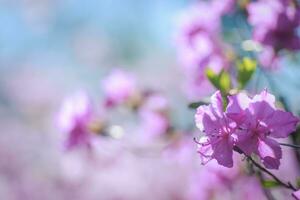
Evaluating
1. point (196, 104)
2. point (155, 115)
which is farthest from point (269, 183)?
point (155, 115)

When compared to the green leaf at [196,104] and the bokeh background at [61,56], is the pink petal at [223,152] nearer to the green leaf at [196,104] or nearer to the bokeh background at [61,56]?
the green leaf at [196,104]

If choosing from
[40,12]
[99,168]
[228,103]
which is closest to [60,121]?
[228,103]

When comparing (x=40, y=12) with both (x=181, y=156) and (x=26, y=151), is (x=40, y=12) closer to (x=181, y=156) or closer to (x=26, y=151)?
(x=26, y=151)

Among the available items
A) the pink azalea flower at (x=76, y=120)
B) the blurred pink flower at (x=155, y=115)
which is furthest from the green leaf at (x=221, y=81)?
the blurred pink flower at (x=155, y=115)

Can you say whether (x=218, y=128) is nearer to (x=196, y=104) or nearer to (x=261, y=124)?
(x=261, y=124)

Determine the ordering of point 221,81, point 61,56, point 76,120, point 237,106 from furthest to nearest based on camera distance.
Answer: point 61,56 → point 76,120 → point 221,81 → point 237,106

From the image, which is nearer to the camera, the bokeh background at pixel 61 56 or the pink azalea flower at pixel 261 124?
the pink azalea flower at pixel 261 124
